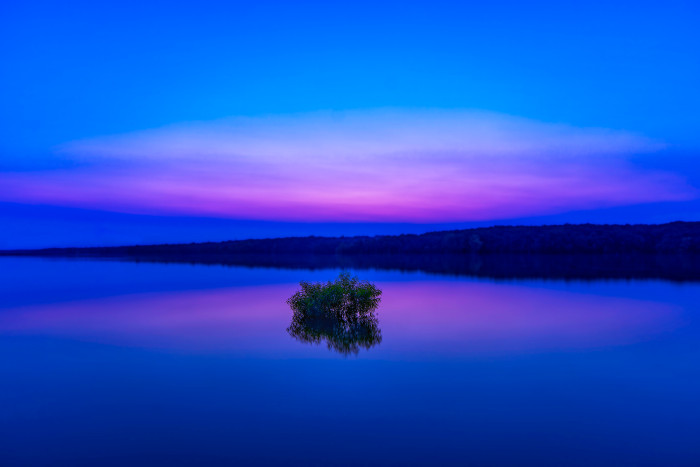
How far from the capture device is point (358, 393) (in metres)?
10.1

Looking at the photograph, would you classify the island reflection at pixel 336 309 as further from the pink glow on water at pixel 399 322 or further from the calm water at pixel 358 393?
the calm water at pixel 358 393

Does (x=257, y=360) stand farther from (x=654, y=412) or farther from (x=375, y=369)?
(x=654, y=412)

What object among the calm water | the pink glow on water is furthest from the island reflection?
the calm water

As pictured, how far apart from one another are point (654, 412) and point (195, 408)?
7.80 m

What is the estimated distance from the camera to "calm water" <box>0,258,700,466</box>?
745cm

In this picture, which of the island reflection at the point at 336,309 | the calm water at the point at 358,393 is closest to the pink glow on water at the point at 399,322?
the calm water at the point at 358,393

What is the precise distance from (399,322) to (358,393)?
32.1 ft

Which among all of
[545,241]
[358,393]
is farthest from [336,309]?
[545,241]

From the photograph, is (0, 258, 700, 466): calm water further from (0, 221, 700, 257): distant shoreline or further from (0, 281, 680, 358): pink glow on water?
(0, 221, 700, 257): distant shoreline

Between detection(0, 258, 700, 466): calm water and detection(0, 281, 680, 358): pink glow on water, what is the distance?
0.13m

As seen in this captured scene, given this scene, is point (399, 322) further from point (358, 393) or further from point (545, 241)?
point (545, 241)

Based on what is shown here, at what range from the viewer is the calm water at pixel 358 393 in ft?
24.5

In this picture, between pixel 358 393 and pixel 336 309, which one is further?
pixel 336 309

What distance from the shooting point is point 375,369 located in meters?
12.0
